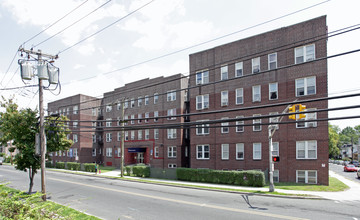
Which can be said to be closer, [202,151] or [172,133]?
[202,151]

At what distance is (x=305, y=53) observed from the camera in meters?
22.8

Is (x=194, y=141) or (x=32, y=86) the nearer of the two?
(x=32, y=86)

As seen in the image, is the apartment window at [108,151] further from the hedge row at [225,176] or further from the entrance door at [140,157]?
the hedge row at [225,176]

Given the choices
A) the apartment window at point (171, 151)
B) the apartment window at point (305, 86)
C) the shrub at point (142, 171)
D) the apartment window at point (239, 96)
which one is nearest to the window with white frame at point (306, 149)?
the apartment window at point (305, 86)

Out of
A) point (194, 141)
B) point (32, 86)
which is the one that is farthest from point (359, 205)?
point (32, 86)

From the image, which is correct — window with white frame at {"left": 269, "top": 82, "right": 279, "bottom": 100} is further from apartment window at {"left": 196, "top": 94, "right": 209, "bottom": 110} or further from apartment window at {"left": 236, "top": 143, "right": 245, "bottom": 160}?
apartment window at {"left": 196, "top": 94, "right": 209, "bottom": 110}

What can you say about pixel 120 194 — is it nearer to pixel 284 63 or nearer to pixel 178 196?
pixel 178 196

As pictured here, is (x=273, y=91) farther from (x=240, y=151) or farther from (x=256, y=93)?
(x=240, y=151)

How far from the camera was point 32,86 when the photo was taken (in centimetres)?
1577

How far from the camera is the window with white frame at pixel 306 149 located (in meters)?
22.0

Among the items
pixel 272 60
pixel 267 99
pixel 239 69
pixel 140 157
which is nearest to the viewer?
pixel 267 99

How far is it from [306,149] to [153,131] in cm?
2176

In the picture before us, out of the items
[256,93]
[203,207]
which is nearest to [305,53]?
[256,93]

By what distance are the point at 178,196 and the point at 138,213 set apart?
4.92m
